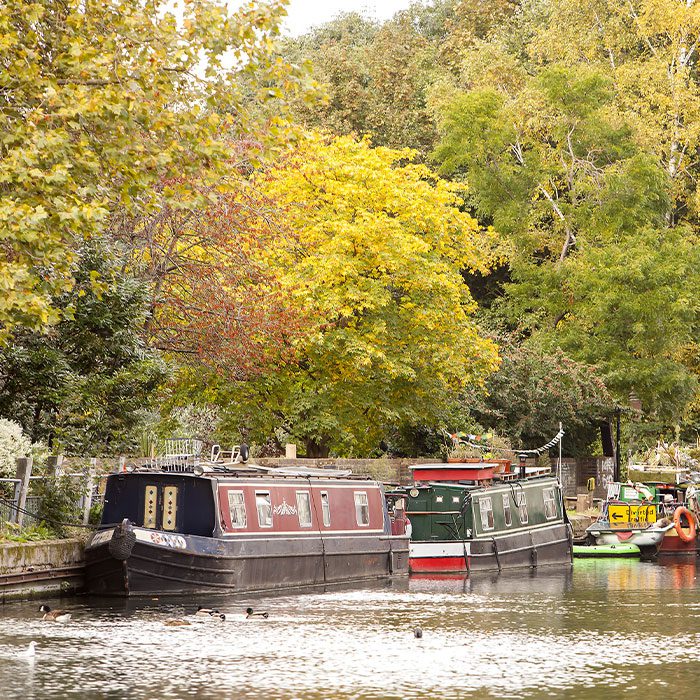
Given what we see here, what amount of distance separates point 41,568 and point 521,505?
640 inches

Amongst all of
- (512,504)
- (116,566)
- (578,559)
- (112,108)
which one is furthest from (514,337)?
(112,108)

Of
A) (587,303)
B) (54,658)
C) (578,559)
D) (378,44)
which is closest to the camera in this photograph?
(54,658)

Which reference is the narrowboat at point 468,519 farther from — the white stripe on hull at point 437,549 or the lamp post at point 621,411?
the lamp post at point 621,411

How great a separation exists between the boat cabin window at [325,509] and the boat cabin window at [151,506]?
507cm

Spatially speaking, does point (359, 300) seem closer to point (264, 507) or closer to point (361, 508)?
point (361, 508)

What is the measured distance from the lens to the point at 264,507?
95.6 ft

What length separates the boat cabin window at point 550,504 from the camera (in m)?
38.9

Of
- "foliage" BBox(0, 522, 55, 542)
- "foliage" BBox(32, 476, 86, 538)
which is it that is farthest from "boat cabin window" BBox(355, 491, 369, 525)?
"foliage" BBox(0, 522, 55, 542)

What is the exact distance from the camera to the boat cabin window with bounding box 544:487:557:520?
1532 inches

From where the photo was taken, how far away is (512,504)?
3728cm

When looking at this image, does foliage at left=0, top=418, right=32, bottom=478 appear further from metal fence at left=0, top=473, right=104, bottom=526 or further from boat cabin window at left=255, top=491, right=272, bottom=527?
boat cabin window at left=255, top=491, right=272, bottom=527

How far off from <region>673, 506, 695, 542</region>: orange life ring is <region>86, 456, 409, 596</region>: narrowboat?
1517 cm

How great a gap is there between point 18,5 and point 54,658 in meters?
9.42

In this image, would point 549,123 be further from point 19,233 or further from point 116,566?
point 19,233
